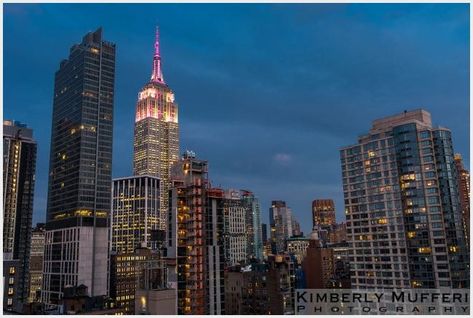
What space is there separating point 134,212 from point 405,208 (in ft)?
253

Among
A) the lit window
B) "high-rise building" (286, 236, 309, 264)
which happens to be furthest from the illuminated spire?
the lit window

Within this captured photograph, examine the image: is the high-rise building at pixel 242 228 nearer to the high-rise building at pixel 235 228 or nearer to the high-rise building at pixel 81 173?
the high-rise building at pixel 235 228

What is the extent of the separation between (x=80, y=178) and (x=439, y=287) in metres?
57.9

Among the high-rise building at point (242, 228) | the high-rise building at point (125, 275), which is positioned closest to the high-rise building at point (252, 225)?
the high-rise building at point (242, 228)

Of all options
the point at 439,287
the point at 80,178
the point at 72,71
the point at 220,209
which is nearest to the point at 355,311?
the point at 439,287

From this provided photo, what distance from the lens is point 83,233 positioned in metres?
Answer: 72.3

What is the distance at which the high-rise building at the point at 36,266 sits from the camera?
→ 275 feet

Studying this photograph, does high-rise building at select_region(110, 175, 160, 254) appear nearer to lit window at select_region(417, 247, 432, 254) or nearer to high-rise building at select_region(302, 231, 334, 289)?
high-rise building at select_region(302, 231, 334, 289)

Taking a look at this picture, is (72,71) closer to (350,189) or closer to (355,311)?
(350,189)

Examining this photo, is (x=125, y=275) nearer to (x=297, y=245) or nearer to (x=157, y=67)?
(x=297, y=245)

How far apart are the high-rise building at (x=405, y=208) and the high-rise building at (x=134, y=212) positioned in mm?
65726

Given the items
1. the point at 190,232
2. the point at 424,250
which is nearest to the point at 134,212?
the point at 190,232

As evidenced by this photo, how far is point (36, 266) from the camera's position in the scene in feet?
313

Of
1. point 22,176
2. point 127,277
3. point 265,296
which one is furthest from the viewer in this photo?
point 22,176
